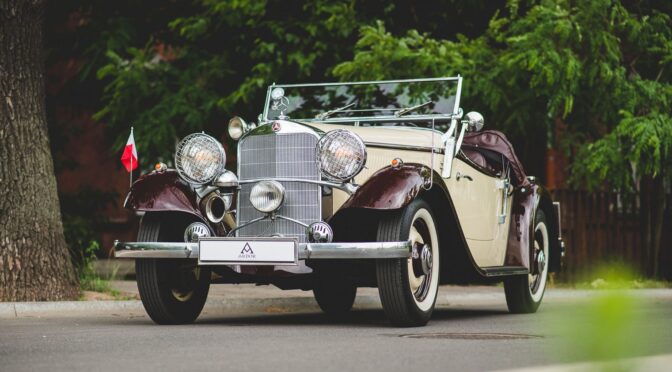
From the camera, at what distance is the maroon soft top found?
934cm

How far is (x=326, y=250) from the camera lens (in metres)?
6.79

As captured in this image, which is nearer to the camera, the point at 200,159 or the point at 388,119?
the point at 200,159

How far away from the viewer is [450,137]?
855cm

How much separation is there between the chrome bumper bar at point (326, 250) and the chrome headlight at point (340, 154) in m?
0.57

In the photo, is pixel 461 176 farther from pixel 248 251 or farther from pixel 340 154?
pixel 248 251

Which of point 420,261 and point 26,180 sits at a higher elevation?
point 26,180

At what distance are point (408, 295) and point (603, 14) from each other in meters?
7.72

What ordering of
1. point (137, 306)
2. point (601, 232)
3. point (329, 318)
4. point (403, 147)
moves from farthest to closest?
point (601, 232), point (137, 306), point (329, 318), point (403, 147)

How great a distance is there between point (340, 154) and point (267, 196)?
0.64 m

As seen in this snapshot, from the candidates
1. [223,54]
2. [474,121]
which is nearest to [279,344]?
[474,121]

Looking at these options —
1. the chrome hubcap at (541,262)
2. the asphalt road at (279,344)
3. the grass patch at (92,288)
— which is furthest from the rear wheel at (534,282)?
the grass patch at (92,288)

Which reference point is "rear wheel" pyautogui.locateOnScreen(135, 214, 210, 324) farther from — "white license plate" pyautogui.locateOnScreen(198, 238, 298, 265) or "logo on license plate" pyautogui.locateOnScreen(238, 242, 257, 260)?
"logo on license plate" pyautogui.locateOnScreen(238, 242, 257, 260)

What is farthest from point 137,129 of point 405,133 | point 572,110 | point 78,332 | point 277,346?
point 277,346

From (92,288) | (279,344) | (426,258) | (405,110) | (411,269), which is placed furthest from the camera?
(92,288)
